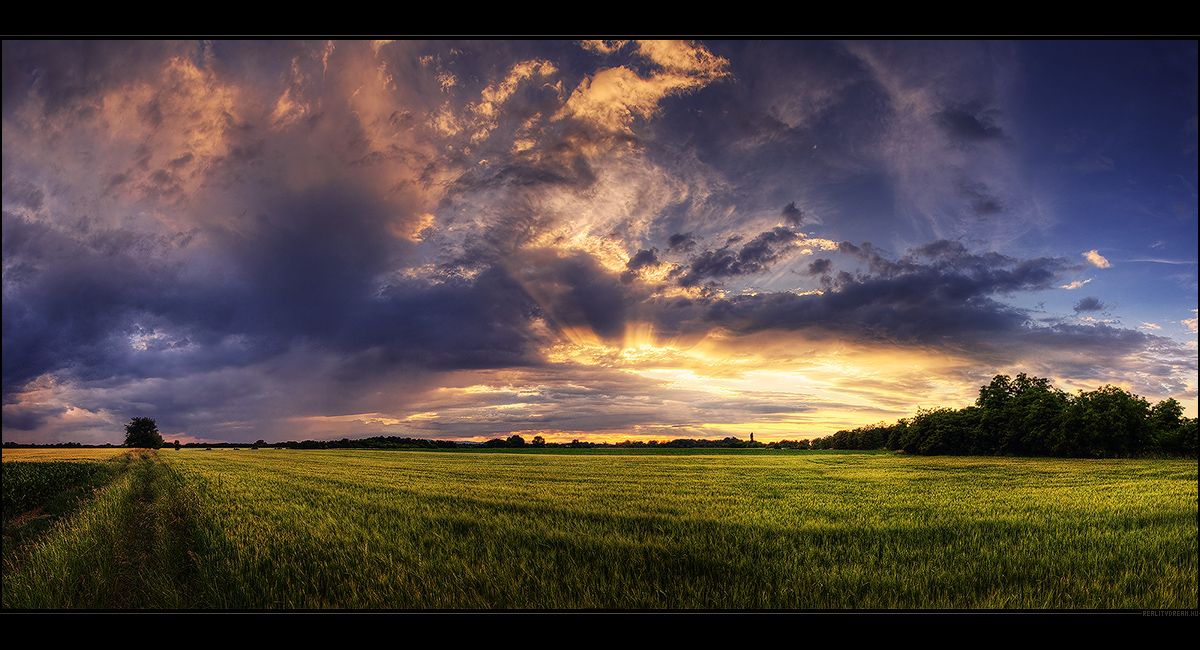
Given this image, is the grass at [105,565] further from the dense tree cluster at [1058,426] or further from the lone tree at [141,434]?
the lone tree at [141,434]

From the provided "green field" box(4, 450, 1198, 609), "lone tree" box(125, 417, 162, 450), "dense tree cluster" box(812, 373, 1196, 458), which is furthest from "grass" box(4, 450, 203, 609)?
"lone tree" box(125, 417, 162, 450)

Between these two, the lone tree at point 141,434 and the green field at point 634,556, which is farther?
Result: the lone tree at point 141,434

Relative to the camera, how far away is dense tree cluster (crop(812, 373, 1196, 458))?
4203 centimetres

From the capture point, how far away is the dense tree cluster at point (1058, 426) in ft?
138

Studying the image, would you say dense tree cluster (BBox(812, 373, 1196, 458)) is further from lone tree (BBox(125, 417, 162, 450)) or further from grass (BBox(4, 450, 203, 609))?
lone tree (BBox(125, 417, 162, 450))

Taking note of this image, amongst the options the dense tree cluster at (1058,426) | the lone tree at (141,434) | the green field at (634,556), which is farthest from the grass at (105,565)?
the lone tree at (141,434)

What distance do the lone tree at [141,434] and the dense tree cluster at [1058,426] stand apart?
18056 centimetres

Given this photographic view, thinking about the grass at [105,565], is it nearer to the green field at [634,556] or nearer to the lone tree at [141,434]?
the green field at [634,556]

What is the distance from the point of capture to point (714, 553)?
746 cm

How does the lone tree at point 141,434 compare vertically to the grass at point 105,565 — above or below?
below

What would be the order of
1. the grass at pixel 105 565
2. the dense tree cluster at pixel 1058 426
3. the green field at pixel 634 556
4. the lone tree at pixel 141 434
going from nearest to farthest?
the green field at pixel 634 556
the grass at pixel 105 565
the dense tree cluster at pixel 1058 426
the lone tree at pixel 141 434

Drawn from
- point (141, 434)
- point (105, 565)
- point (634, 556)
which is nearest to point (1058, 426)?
point (634, 556)

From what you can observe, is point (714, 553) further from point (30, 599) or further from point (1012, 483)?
point (1012, 483)

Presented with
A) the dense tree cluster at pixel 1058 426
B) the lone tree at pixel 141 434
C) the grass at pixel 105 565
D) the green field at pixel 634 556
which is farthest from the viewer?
the lone tree at pixel 141 434
